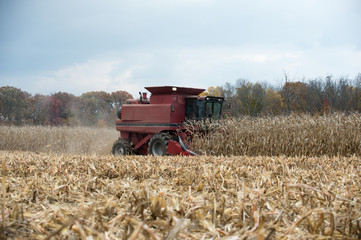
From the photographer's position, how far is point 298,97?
4203 centimetres

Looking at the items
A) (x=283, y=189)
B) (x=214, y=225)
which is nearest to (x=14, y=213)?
(x=214, y=225)

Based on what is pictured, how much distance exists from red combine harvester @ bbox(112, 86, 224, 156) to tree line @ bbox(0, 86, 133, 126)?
21.0 metres

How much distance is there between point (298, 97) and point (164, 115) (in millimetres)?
35041

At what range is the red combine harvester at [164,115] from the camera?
34.2 ft

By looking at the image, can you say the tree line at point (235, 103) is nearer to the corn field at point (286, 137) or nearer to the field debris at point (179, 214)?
the corn field at point (286, 137)

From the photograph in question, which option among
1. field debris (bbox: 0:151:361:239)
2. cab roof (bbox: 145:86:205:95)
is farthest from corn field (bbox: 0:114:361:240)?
cab roof (bbox: 145:86:205:95)

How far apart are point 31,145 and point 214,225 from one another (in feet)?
60.4

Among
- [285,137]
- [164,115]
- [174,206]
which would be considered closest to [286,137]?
[285,137]

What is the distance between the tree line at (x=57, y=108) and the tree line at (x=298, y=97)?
13.2 m

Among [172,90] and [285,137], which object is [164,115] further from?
[285,137]

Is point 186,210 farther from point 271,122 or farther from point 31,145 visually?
point 31,145

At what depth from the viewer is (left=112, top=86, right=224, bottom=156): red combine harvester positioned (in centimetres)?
1043

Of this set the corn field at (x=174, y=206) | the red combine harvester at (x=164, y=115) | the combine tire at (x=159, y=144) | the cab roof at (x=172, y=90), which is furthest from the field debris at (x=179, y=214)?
the cab roof at (x=172, y=90)

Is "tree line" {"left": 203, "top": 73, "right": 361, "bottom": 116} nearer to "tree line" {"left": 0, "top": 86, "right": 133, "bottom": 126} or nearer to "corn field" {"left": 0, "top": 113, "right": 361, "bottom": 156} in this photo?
"tree line" {"left": 0, "top": 86, "right": 133, "bottom": 126}
